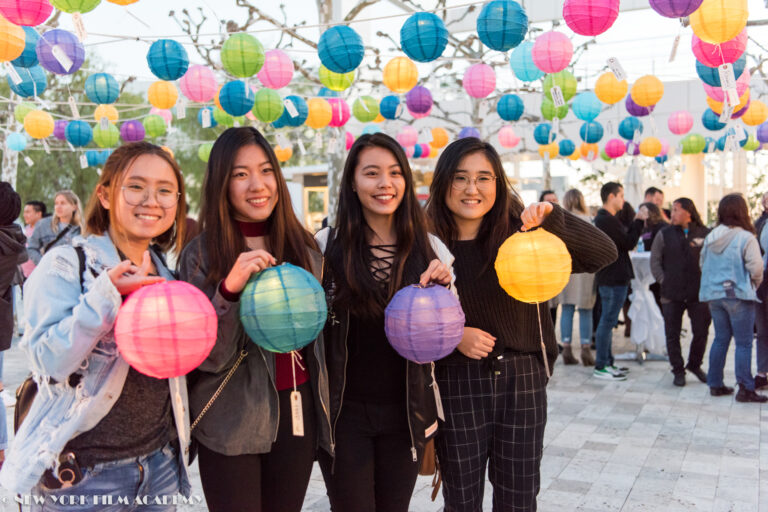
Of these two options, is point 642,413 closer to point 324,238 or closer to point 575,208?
point 575,208

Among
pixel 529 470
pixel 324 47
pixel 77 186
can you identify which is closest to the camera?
pixel 529 470

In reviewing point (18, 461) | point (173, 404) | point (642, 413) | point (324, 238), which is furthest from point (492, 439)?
point (642, 413)

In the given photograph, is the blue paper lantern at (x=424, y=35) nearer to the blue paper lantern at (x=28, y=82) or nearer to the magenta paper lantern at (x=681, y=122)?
the blue paper lantern at (x=28, y=82)

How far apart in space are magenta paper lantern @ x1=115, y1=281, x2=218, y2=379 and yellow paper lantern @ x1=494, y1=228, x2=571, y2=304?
3.24 feet

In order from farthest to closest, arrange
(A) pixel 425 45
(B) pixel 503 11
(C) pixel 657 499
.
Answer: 1. (A) pixel 425 45
2. (B) pixel 503 11
3. (C) pixel 657 499

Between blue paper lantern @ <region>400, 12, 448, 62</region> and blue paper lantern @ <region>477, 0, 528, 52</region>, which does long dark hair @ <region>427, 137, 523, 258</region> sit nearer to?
blue paper lantern @ <region>477, 0, 528, 52</region>

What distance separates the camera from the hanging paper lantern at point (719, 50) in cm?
412

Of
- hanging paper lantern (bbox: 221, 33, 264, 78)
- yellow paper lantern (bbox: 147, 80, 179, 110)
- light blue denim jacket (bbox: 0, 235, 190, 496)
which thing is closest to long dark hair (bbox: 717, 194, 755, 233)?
hanging paper lantern (bbox: 221, 33, 264, 78)

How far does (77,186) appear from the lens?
21562 millimetres

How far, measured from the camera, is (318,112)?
24.5ft

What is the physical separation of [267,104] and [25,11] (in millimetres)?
2975

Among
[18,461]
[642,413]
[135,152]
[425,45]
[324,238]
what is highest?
[425,45]

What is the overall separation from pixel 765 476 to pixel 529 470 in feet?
8.16

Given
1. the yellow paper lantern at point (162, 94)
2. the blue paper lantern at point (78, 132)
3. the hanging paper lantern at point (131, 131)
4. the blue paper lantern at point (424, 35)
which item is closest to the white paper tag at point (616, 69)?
the blue paper lantern at point (424, 35)
